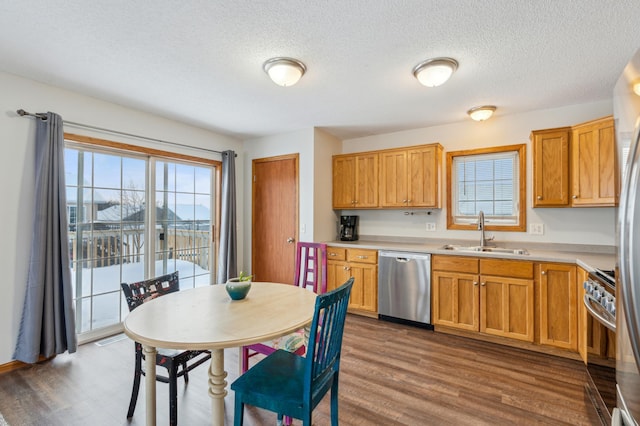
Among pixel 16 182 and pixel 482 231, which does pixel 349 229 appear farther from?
pixel 16 182

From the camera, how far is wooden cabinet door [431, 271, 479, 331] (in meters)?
2.98

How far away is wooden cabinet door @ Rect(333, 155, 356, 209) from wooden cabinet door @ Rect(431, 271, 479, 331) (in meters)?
1.56

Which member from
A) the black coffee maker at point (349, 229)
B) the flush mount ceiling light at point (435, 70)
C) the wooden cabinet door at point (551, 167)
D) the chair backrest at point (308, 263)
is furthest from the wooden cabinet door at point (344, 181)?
the wooden cabinet door at point (551, 167)

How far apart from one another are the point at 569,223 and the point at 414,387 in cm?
245

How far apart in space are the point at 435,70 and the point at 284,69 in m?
1.15

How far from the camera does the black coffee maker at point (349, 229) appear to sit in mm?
4160

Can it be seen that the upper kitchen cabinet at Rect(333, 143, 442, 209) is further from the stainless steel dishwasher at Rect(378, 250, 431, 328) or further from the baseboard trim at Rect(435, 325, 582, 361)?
the baseboard trim at Rect(435, 325, 582, 361)

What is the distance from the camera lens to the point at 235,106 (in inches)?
123

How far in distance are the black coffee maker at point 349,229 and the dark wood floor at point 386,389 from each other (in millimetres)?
1606

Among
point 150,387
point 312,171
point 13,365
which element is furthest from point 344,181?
point 13,365

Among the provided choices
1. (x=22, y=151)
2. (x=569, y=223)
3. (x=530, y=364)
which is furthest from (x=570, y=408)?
(x=22, y=151)

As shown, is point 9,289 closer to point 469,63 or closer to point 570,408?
point 469,63

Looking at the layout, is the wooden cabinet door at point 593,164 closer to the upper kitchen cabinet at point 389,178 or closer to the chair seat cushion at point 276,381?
the upper kitchen cabinet at point 389,178

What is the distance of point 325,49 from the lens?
205cm
